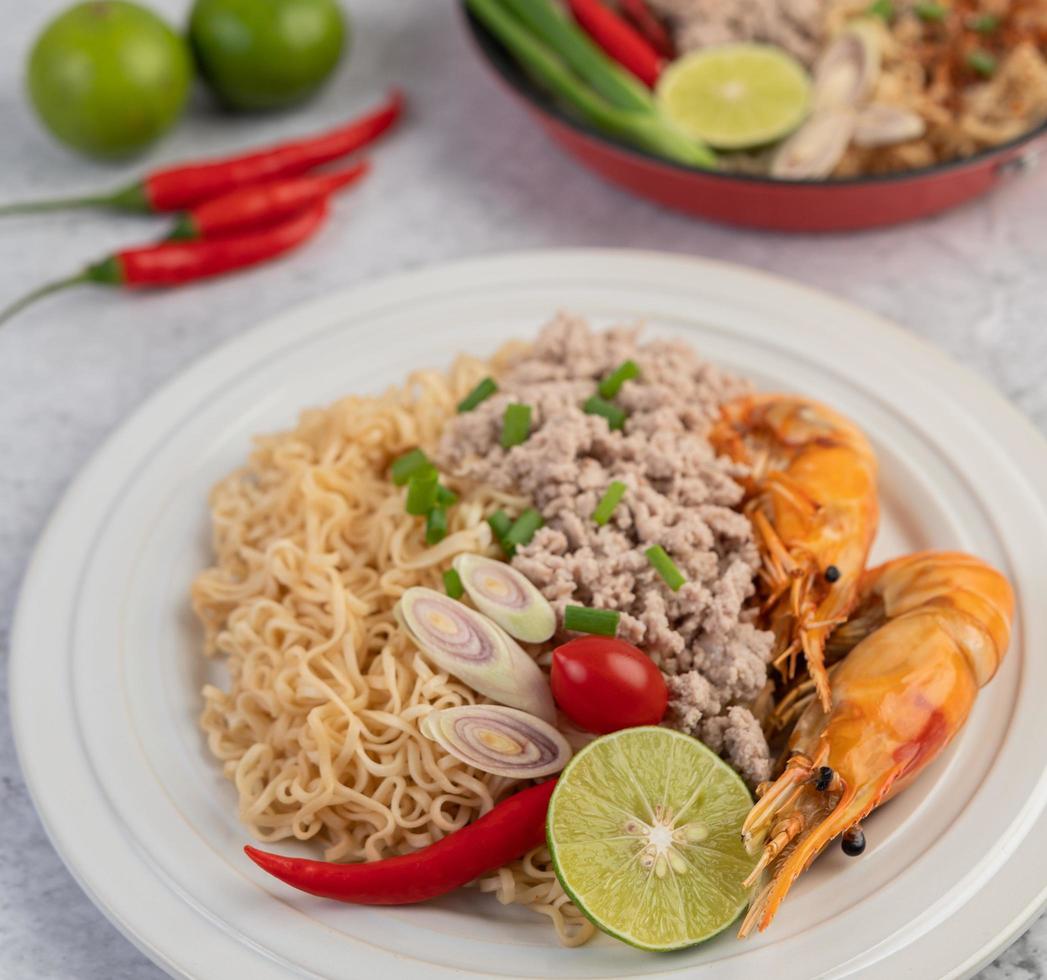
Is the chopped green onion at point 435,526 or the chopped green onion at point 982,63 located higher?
the chopped green onion at point 982,63

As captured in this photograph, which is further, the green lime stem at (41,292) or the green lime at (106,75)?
the green lime at (106,75)

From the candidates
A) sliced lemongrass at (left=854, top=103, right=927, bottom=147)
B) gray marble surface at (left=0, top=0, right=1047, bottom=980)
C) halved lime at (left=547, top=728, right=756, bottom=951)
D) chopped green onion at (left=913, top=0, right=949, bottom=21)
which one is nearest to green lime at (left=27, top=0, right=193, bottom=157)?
gray marble surface at (left=0, top=0, right=1047, bottom=980)

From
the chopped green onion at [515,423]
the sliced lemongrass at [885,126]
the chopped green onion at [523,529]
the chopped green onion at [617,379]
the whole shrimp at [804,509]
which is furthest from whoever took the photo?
the sliced lemongrass at [885,126]

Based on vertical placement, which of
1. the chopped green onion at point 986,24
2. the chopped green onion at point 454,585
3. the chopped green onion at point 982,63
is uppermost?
the chopped green onion at point 986,24

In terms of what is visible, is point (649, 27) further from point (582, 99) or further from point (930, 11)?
point (930, 11)

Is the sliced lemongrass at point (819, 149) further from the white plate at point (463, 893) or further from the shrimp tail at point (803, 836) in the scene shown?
the shrimp tail at point (803, 836)

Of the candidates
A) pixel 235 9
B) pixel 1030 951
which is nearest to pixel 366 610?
pixel 1030 951

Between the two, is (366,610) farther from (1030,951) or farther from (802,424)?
(1030,951)

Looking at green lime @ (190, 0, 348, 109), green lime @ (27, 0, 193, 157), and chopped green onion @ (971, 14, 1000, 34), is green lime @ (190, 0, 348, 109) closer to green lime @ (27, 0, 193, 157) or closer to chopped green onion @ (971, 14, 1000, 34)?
green lime @ (27, 0, 193, 157)

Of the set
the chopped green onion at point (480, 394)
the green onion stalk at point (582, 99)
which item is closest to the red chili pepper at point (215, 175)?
the green onion stalk at point (582, 99)
